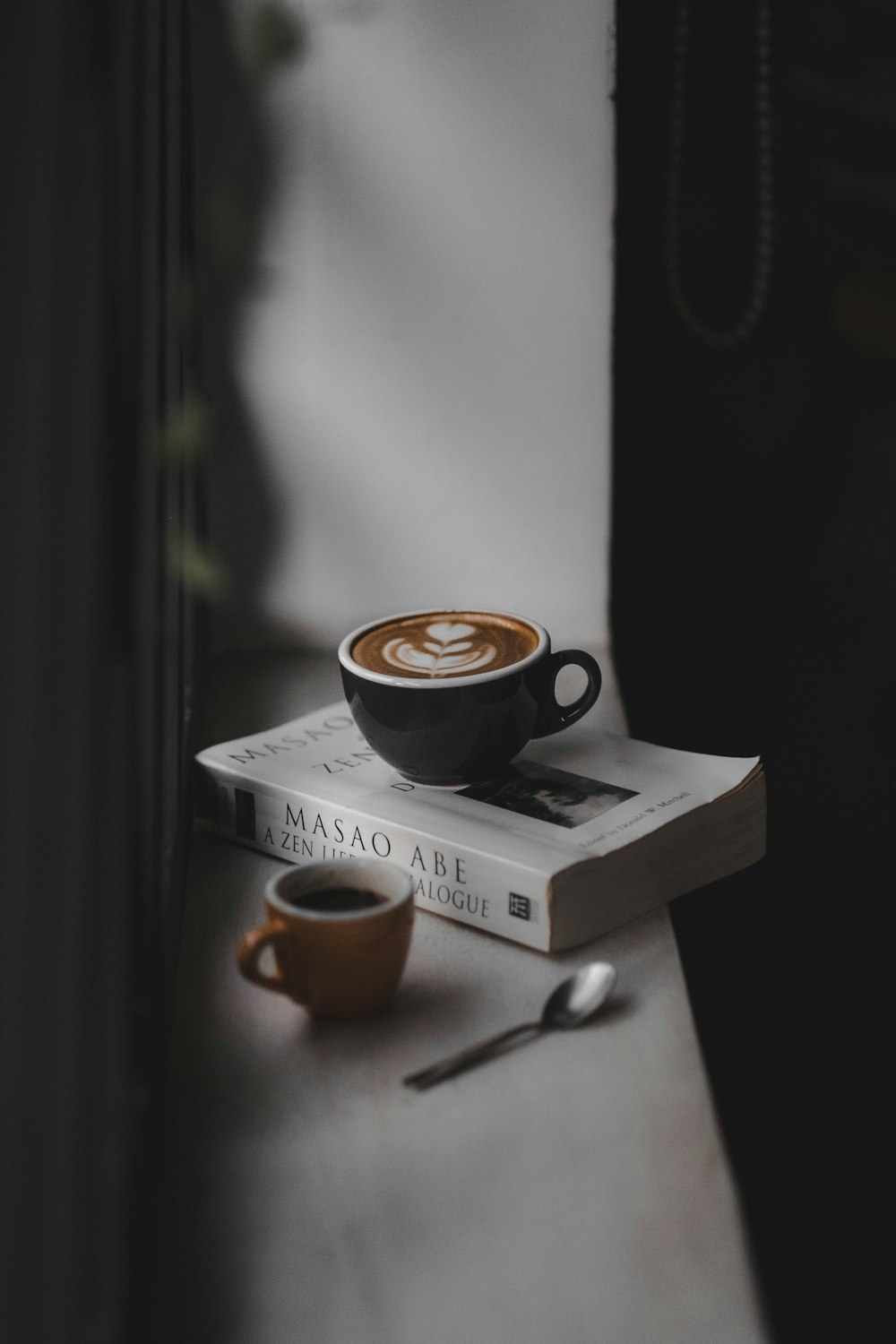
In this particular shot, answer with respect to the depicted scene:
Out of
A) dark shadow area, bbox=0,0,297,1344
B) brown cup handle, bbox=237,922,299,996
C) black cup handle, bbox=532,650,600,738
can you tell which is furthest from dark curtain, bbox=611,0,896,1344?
dark shadow area, bbox=0,0,297,1344

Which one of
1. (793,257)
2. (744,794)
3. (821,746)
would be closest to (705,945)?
(821,746)

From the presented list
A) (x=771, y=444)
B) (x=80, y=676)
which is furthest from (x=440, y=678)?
(x=771, y=444)

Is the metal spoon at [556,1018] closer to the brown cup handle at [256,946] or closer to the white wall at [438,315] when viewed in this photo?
the brown cup handle at [256,946]

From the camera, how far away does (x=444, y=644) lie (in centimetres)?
78

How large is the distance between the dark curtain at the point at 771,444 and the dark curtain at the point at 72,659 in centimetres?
114

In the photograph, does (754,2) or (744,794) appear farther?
(754,2)

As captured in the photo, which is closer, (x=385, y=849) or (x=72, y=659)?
(x=72, y=659)

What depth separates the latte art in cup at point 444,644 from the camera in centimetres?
75

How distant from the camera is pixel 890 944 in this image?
145 cm

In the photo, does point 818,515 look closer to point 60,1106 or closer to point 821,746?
point 821,746

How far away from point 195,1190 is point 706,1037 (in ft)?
3.07

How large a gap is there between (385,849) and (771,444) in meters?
1.88

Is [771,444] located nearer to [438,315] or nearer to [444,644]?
[438,315]

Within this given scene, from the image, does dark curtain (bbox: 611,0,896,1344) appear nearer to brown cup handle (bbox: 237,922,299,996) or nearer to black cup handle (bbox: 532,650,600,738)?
black cup handle (bbox: 532,650,600,738)
